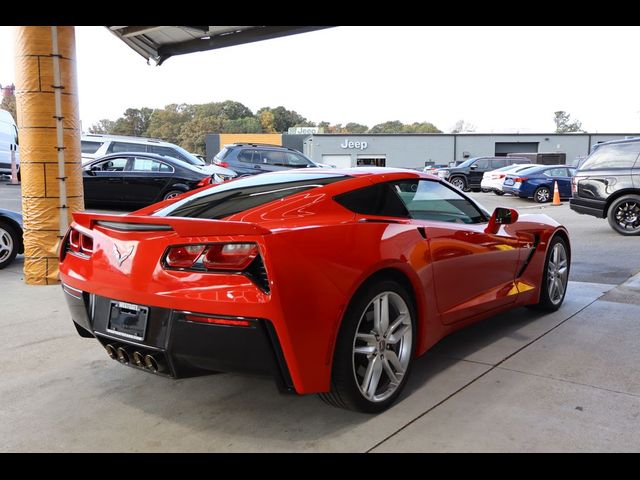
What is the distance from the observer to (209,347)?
8.30 feet

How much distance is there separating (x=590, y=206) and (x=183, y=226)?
948cm

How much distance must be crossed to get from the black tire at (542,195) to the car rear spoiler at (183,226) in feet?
59.1

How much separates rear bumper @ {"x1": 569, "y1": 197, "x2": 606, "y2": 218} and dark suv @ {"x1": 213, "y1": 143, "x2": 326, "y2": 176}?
21.7 feet

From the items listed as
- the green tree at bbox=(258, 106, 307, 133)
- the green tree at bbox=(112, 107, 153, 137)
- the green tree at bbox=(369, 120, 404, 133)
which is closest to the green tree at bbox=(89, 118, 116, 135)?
the green tree at bbox=(112, 107, 153, 137)

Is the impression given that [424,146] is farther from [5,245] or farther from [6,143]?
[5,245]

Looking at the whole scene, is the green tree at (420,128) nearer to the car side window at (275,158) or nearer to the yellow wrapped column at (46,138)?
the car side window at (275,158)

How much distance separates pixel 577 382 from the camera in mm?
3381

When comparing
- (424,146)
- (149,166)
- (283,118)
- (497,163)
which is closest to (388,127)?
(283,118)

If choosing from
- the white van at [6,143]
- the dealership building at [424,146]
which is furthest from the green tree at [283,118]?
the white van at [6,143]

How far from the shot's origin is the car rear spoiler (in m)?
2.54

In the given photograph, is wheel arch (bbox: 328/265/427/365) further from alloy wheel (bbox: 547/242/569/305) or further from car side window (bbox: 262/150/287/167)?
car side window (bbox: 262/150/287/167)
